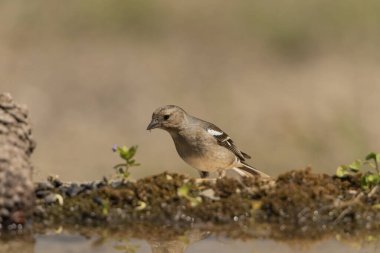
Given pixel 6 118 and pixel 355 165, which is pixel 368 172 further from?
pixel 6 118

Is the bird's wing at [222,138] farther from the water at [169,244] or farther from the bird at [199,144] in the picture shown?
the water at [169,244]

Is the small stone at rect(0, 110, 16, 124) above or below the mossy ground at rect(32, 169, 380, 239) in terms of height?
above

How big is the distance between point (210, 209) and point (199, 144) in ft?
10.1

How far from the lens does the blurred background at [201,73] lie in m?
22.1

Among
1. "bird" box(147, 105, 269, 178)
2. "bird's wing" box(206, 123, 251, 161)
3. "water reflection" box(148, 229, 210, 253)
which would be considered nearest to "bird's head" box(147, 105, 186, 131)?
"bird" box(147, 105, 269, 178)

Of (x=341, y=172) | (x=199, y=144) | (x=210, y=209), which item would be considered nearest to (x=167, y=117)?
(x=199, y=144)

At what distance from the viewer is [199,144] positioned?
1080 cm

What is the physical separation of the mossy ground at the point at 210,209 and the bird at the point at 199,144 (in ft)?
8.27

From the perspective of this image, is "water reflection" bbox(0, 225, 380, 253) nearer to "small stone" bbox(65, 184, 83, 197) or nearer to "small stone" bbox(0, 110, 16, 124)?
"small stone" bbox(65, 184, 83, 197)

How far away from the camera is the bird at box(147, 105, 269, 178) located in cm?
1048

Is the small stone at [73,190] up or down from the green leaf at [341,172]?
down

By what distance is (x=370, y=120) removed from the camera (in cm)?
2330

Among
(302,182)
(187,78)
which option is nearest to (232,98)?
(187,78)

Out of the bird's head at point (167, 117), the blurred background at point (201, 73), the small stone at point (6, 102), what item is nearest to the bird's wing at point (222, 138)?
the bird's head at point (167, 117)
